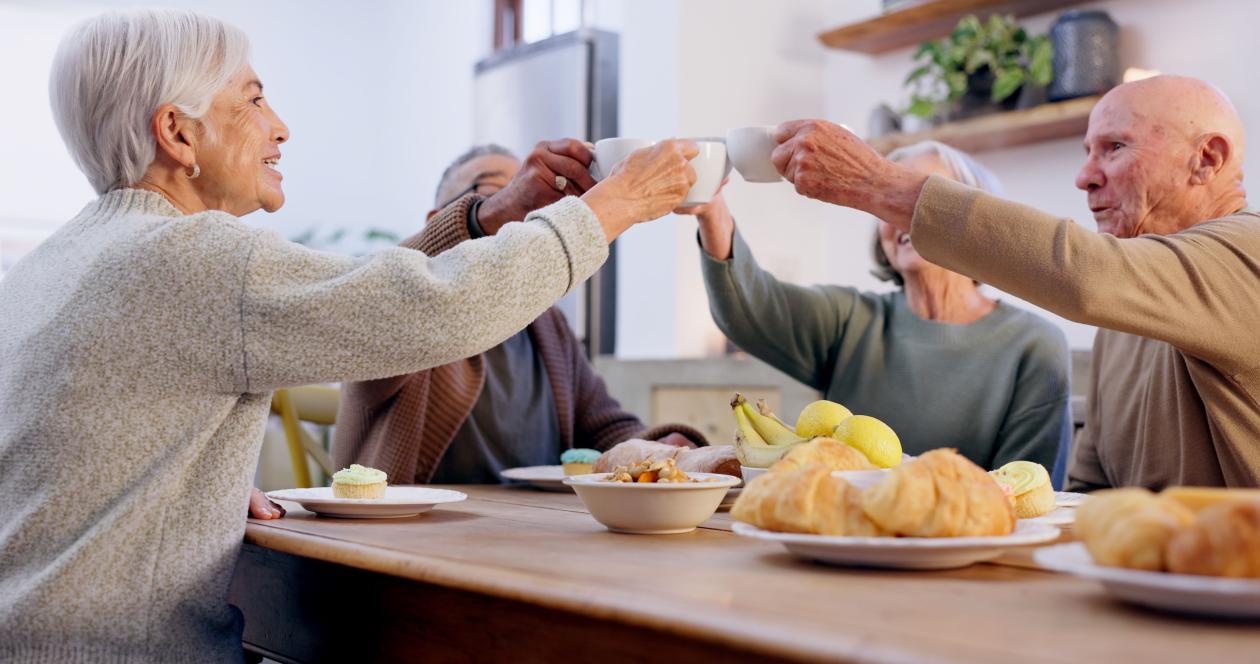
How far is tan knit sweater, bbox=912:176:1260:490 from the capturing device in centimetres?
144

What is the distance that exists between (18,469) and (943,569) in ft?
2.96

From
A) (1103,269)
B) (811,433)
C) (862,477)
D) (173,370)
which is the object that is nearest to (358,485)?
(173,370)

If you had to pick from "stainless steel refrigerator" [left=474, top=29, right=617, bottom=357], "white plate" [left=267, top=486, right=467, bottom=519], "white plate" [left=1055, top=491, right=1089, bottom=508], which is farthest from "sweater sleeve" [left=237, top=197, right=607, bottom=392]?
"stainless steel refrigerator" [left=474, top=29, right=617, bottom=357]

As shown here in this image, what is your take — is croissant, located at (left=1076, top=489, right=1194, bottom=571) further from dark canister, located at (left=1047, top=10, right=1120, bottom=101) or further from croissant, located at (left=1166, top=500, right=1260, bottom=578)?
dark canister, located at (left=1047, top=10, right=1120, bottom=101)

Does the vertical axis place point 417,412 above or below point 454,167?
below

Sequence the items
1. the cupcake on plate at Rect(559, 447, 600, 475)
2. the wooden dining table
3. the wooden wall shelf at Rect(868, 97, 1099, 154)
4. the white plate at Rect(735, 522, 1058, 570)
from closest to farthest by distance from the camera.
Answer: the wooden dining table → the white plate at Rect(735, 522, 1058, 570) → the cupcake on plate at Rect(559, 447, 600, 475) → the wooden wall shelf at Rect(868, 97, 1099, 154)

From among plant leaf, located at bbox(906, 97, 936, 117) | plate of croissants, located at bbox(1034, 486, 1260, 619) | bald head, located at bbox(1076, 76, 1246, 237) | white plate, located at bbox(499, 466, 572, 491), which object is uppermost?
bald head, located at bbox(1076, 76, 1246, 237)

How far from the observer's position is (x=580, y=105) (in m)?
4.48

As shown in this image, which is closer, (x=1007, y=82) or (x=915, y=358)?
(x=915, y=358)

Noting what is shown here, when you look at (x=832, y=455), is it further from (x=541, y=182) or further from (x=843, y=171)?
(x=541, y=182)

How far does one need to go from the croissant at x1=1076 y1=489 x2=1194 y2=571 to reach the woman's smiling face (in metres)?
1.05

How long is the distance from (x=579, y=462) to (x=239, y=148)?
0.68 meters

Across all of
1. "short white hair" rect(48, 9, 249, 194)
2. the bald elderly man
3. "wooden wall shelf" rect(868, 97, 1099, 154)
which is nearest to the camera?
"short white hair" rect(48, 9, 249, 194)

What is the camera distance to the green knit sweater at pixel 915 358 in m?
2.09
